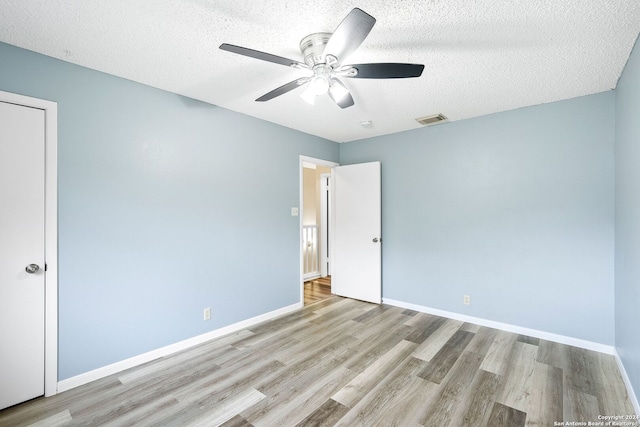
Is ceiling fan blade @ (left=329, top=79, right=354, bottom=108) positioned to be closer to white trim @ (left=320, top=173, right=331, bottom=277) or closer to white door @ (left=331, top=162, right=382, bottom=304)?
white door @ (left=331, top=162, right=382, bottom=304)

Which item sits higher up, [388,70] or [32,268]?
[388,70]

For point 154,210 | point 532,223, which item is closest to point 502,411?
point 532,223

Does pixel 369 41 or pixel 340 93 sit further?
pixel 340 93

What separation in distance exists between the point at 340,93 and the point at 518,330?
3110 mm

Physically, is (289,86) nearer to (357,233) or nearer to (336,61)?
(336,61)

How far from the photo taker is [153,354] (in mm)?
2580

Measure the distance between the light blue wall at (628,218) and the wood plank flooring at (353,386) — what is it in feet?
1.18

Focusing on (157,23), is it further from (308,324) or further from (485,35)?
(308,324)

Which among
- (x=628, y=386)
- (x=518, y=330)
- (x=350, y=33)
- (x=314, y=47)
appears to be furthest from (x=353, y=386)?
(x=314, y=47)

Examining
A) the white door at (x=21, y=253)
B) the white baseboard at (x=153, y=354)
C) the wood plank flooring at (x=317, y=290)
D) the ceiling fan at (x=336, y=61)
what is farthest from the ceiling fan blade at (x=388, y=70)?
the wood plank flooring at (x=317, y=290)

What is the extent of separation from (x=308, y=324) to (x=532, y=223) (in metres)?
2.69

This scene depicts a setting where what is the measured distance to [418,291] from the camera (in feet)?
12.6

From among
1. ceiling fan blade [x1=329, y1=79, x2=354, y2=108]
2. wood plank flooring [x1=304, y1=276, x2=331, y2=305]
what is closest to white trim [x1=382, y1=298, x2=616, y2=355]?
wood plank flooring [x1=304, y1=276, x2=331, y2=305]

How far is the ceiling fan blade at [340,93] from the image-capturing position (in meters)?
2.00
